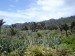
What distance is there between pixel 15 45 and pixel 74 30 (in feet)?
212

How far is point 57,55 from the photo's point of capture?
53.0 feet

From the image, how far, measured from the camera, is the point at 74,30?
276 ft

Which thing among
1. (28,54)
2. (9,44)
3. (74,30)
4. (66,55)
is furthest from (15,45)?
(74,30)

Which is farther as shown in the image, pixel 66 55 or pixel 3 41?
pixel 3 41

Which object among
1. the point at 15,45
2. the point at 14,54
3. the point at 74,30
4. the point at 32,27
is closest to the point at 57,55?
the point at 14,54

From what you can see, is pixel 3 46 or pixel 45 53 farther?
pixel 3 46

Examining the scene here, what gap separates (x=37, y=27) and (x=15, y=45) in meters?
94.2

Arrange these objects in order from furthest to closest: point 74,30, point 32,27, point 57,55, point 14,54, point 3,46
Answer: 1. point 32,27
2. point 74,30
3. point 3,46
4. point 14,54
5. point 57,55

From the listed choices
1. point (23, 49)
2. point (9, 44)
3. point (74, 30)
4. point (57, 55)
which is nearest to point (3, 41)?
point (9, 44)

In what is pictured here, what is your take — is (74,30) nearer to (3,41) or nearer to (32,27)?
(32,27)

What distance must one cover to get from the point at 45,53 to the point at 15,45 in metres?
6.61

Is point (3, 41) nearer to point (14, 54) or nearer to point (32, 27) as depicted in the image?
point (14, 54)

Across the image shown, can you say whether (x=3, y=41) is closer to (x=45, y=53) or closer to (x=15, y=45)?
(x=15, y=45)

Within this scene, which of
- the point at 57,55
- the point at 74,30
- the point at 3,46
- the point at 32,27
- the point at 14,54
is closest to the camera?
the point at 57,55
